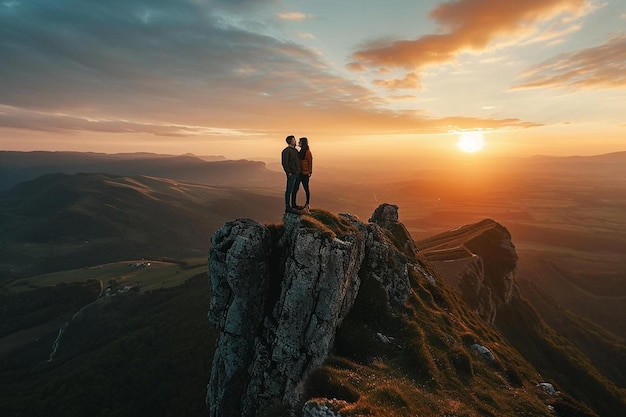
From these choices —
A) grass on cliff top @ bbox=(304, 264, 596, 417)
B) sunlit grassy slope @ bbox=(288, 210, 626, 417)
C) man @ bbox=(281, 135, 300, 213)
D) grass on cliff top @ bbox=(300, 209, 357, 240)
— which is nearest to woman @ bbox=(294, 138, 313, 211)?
man @ bbox=(281, 135, 300, 213)

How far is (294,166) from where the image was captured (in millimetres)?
33094

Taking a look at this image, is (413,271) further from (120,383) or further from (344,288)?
(120,383)

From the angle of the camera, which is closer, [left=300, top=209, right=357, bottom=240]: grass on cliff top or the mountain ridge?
the mountain ridge

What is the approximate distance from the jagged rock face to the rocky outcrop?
63398mm

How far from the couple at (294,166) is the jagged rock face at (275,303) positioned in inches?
101

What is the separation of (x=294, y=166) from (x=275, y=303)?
42.7ft

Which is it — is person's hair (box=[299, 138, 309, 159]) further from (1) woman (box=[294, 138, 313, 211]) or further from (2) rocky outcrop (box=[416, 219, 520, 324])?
(2) rocky outcrop (box=[416, 219, 520, 324])

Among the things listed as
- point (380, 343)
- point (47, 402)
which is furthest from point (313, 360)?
point (47, 402)

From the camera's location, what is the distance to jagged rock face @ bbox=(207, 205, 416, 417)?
27.4 m

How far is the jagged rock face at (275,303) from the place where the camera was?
2738 centimetres

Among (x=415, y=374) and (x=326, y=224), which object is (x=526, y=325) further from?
(x=326, y=224)

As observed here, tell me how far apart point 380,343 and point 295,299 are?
28.3 feet

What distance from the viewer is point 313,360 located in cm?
2658

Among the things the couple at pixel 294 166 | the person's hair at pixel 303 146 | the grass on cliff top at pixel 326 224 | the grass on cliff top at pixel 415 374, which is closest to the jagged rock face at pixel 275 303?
the grass on cliff top at pixel 326 224
